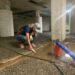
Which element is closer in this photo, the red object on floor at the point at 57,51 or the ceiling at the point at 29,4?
the red object on floor at the point at 57,51

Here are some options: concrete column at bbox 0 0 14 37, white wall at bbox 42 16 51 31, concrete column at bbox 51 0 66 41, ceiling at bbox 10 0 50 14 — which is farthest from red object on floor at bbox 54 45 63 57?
white wall at bbox 42 16 51 31

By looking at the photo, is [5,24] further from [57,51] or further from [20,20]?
[20,20]

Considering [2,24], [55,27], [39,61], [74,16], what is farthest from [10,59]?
[74,16]

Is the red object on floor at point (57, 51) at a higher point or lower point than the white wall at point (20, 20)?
lower

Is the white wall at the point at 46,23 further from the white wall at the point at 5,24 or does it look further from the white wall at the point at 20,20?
the white wall at the point at 5,24

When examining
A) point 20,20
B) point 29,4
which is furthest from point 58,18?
point 20,20

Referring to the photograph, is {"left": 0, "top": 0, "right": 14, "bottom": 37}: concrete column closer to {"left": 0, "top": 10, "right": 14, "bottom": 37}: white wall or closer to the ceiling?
{"left": 0, "top": 10, "right": 14, "bottom": 37}: white wall

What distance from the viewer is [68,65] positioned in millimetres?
2902

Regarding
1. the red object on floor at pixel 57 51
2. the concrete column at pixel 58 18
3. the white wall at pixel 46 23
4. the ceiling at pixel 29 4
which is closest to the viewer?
the red object on floor at pixel 57 51

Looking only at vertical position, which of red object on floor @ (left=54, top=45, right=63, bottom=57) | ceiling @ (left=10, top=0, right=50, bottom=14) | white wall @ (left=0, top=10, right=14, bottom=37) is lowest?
red object on floor @ (left=54, top=45, right=63, bottom=57)

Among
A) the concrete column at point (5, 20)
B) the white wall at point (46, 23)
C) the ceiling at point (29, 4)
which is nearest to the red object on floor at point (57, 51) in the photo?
the concrete column at point (5, 20)

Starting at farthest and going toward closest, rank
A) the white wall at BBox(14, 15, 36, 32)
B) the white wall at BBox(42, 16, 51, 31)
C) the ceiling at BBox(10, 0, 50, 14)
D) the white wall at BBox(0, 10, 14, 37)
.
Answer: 1. the white wall at BBox(42, 16, 51, 31)
2. the white wall at BBox(14, 15, 36, 32)
3. the ceiling at BBox(10, 0, 50, 14)
4. the white wall at BBox(0, 10, 14, 37)

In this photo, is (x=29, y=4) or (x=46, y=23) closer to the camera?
(x=29, y=4)

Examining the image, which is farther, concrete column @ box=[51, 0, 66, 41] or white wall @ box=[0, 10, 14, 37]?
white wall @ box=[0, 10, 14, 37]
